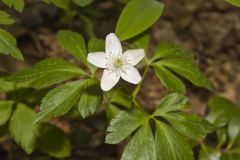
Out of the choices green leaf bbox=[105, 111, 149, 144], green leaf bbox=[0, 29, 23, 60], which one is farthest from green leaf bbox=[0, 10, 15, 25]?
green leaf bbox=[105, 111, 149, 144]

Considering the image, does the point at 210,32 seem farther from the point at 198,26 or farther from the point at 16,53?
the point at 16,53

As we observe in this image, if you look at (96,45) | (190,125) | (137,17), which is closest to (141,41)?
(137,17)

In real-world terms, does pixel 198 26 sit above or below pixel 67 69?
below

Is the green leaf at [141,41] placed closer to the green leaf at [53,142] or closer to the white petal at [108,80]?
the white petal at [108,80]

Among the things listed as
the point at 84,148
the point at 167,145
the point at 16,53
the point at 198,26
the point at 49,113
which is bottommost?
the point at 84,148

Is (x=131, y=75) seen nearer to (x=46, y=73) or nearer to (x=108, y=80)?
(x=108, y=80)

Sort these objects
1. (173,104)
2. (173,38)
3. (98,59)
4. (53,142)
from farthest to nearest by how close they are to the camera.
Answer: (173,38) < (53,142) < (173,104) < (98,59)

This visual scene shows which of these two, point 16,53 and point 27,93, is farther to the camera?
point 27,93

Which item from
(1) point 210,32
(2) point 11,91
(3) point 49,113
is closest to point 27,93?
(2) point 11,91
